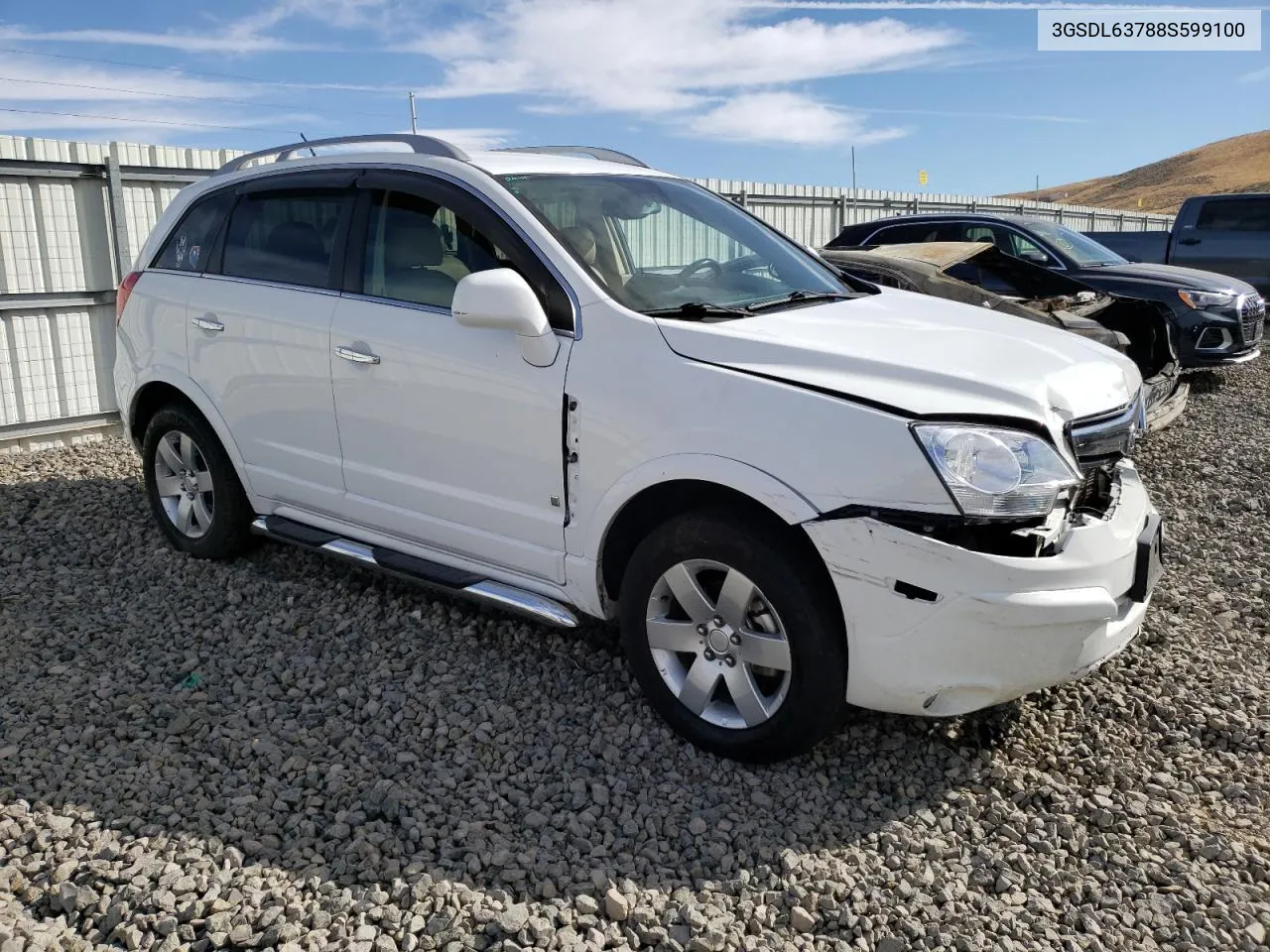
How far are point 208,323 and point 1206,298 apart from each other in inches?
336

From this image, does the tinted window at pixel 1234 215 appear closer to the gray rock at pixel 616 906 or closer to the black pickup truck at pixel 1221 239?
the black pickup truck at pixel 1221 239

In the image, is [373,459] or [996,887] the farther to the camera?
[373,459]

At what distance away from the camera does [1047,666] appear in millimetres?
2904

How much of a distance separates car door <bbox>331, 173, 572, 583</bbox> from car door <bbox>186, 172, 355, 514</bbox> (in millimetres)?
137

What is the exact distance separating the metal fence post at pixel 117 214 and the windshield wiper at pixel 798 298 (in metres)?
6.68

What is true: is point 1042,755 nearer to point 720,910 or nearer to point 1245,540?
point 720,910

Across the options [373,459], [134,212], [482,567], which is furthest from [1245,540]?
[134,212]

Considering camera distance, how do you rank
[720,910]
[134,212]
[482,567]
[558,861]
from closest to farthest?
[720,910]
[558,861]
[482,567]
[134,212]

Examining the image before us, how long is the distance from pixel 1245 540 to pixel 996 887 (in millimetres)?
3705

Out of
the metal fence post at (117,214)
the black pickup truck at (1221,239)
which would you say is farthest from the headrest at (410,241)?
the black pickup truck at (1221,239)

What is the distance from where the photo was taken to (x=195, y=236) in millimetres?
4957

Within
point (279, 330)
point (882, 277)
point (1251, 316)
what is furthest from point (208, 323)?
point (1251, 316)

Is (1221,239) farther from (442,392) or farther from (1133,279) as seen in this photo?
(442,392)

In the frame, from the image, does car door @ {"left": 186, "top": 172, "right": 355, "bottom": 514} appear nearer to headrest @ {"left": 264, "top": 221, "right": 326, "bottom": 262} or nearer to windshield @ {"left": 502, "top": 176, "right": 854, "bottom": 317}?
headrest @ {"left": 264, "top": 221, "right": 326, "bottom": 262}
